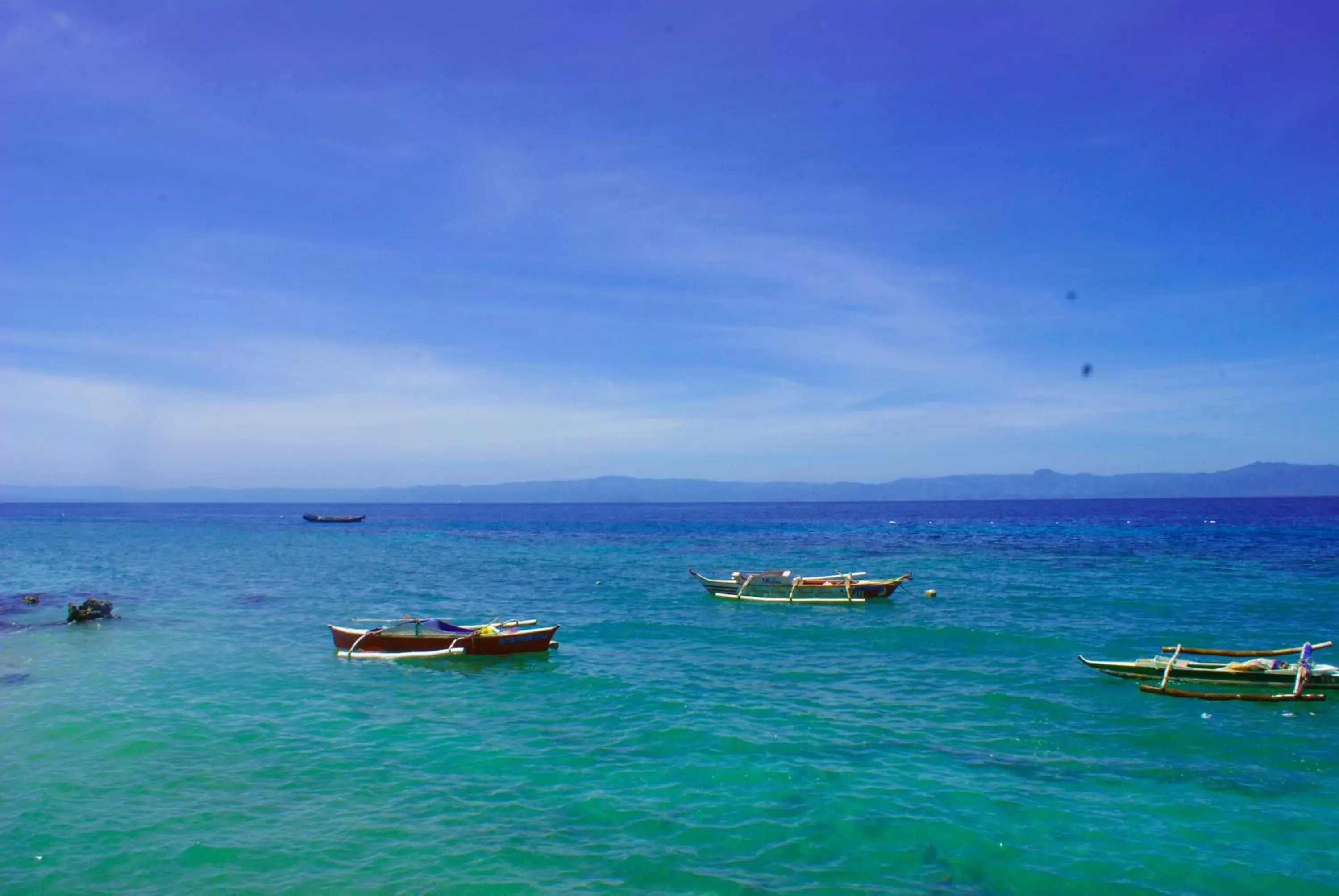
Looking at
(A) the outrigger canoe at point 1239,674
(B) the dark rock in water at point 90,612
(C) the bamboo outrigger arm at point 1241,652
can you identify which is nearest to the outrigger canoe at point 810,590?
(A) the outrigger canoe at point 1239,674

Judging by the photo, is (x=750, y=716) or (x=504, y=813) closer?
(x=504, y=813)

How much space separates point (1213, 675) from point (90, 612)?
4200 centimetres

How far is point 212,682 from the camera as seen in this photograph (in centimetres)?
2409

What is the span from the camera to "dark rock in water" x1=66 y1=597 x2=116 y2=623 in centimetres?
3419

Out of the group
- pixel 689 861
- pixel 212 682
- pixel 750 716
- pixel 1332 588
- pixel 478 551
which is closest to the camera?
pixel 689 861

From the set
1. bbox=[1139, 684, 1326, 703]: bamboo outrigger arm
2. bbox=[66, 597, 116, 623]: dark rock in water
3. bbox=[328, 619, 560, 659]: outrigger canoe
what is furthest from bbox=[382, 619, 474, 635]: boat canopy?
bbox=[1139, 684, 1326, 703]: bamboo outrigger arm

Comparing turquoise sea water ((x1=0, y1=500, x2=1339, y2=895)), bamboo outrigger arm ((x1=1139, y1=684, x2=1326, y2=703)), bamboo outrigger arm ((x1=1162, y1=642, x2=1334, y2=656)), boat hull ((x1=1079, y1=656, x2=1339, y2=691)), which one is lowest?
turquoise sea water ((x1=0, y1=500, x2=1339, y2=895))

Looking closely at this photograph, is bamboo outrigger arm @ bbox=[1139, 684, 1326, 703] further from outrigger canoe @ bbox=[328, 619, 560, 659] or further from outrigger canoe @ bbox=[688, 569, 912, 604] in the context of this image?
outrigger canoe @ bbox=[688, 569, 912, 604]

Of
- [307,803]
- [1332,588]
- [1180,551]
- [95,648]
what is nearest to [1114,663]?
[307,803]

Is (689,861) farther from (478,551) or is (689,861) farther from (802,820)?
(478,551)

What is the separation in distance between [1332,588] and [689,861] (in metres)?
47.5

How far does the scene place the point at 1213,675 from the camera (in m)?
22.8

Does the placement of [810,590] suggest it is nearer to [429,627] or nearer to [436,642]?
[429,627]

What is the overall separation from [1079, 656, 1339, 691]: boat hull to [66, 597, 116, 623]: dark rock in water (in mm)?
38497
